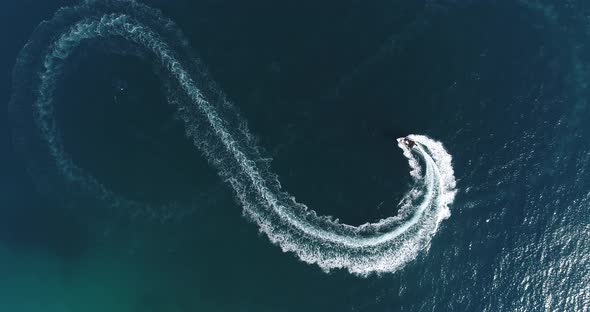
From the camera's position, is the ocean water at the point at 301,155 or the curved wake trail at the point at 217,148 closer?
the ocean water at the point at 301,155

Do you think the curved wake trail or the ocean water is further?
the curved wake trail

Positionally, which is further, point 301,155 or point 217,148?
point 217,148

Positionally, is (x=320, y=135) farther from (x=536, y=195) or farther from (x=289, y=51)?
(x=536, y=195)

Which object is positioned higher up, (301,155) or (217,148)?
(217,148)

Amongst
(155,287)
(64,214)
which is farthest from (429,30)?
(64,214)
